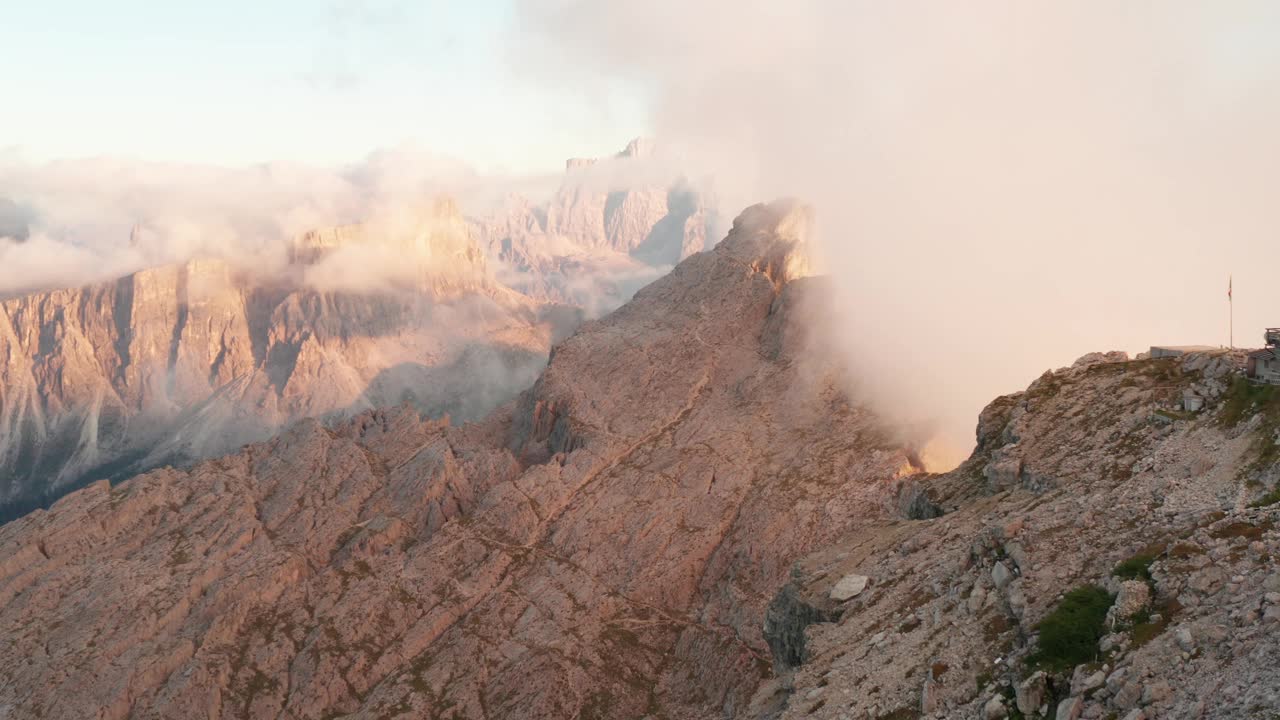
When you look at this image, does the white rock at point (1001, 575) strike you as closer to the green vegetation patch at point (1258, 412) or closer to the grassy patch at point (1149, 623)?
the grassy patch at point (1149, 623)

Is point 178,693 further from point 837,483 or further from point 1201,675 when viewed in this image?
point 1201,675

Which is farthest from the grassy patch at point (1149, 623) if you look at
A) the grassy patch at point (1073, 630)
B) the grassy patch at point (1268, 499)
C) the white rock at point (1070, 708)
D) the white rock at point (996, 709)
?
the grassy patch at point (1268, 499)

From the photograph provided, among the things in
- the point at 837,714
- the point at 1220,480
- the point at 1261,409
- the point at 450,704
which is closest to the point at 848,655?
the point at 837,714

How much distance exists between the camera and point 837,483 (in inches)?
7618

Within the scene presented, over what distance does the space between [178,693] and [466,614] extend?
187 ft

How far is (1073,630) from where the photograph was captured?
48594 millimetres

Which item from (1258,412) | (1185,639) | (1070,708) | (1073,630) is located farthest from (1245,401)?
(1070,708)

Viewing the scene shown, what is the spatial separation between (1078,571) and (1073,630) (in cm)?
706

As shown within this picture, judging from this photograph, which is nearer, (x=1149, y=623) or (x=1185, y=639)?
(x=1185, y=639)

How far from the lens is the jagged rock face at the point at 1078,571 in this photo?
42812 mm

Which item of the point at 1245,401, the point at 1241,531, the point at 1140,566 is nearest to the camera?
the point at 1241,531

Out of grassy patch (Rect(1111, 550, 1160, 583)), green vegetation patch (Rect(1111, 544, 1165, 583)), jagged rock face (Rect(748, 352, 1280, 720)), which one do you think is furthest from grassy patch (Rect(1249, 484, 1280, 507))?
grassy patch (Rect(1111, 550, 1160, 583))

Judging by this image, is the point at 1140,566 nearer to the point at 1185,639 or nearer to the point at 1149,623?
the point at 1149,623

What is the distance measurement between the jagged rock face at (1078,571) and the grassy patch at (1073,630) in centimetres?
80
